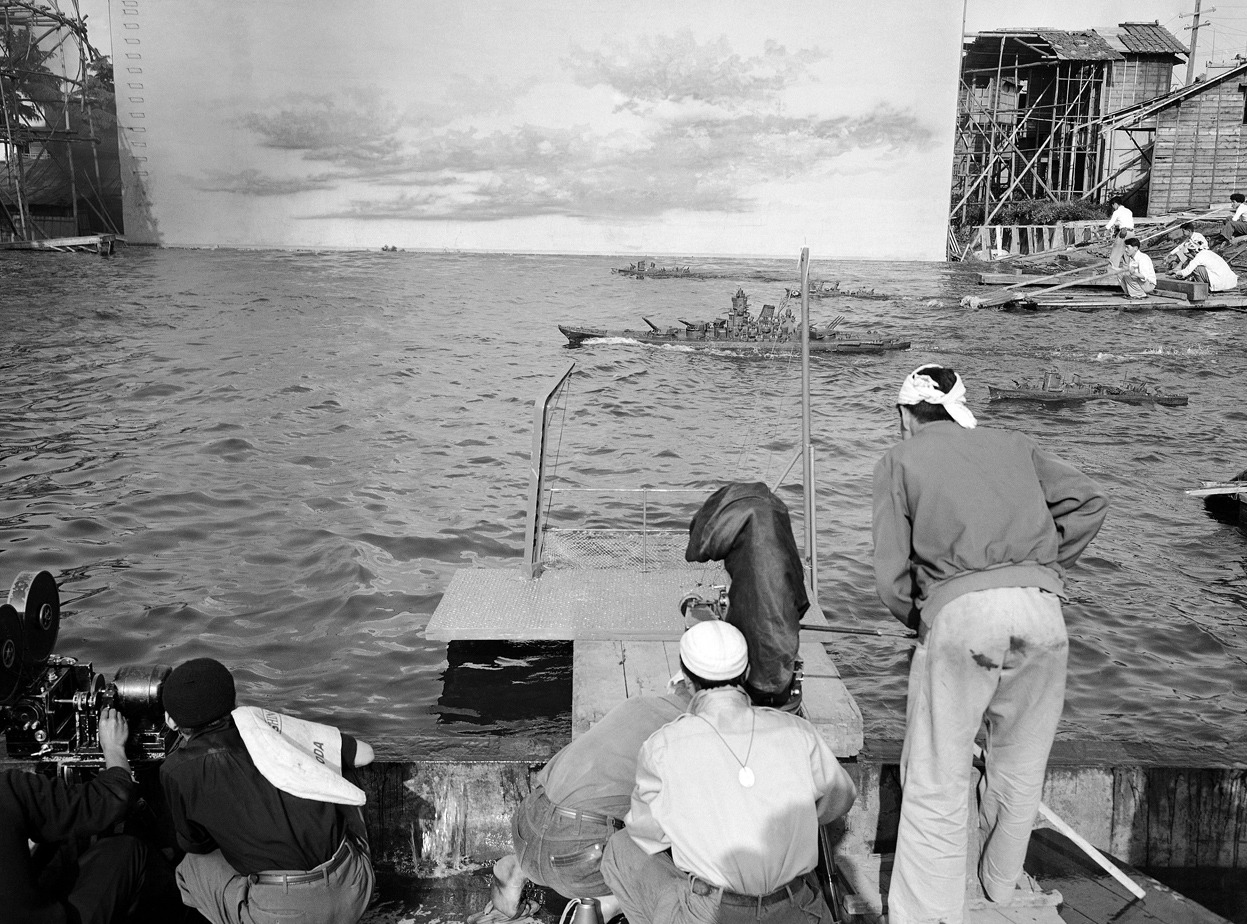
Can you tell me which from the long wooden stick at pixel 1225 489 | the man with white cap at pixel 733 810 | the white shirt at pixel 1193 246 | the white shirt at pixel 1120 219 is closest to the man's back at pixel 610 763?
the man with white cap at pixel 733 810

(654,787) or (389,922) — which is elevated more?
(654,787)

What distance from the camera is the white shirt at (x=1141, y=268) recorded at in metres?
35.0

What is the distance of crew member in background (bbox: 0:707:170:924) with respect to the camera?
292 cm

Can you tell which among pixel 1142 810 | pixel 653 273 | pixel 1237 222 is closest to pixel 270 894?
pixel 1142 810

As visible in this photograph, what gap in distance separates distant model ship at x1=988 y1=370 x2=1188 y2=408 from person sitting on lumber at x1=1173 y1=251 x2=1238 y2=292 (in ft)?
47.2

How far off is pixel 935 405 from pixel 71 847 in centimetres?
319

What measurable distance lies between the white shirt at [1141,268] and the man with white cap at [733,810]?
36829mm

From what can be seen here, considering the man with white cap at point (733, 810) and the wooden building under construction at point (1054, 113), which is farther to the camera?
the wooden building under construction at point (1054, 113)

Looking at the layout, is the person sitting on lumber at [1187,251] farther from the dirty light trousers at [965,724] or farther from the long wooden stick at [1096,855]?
the dirty light trousers at [965,724]

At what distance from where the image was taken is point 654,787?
2.93 meters

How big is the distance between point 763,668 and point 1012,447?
1.29 m

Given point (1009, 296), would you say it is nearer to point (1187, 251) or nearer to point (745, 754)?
point (1187, 251)

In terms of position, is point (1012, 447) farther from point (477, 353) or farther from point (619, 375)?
point (477, 353)

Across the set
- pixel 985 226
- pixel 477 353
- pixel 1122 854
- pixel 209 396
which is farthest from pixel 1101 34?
pixel 1122 854
